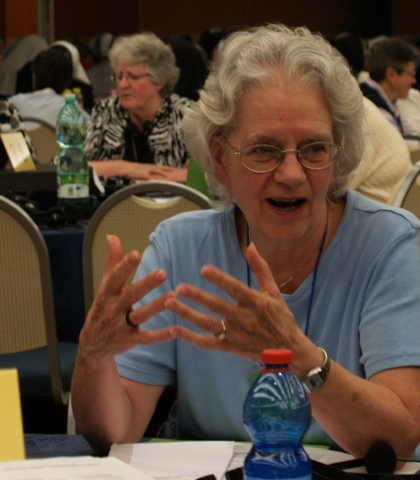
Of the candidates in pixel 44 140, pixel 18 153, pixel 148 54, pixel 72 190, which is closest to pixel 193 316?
pixel 72 190

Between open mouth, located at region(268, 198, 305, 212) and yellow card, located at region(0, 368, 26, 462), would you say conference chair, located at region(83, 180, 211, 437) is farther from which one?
yellow card, located at region(0, 368, 26, 462)

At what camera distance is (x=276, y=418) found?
995 mm

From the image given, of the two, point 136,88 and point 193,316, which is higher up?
point 193,316

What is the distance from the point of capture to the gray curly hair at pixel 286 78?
1.53 metres

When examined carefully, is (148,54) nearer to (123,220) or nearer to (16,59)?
(123,220)

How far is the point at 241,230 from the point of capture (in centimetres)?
173

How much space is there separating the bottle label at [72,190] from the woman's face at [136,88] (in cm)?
169

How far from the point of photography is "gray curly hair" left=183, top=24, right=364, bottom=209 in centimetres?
153

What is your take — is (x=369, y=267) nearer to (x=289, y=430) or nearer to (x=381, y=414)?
(x=381, y=414)

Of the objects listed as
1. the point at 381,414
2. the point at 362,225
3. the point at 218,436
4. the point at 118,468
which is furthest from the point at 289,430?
the point at 362,225

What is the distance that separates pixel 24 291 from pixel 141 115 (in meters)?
2.63

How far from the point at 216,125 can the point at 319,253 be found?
319mm

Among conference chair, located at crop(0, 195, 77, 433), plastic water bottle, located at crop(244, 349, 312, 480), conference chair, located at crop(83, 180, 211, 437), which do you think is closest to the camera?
plastic water bottle, located at crop(244, 349, 312, 480)

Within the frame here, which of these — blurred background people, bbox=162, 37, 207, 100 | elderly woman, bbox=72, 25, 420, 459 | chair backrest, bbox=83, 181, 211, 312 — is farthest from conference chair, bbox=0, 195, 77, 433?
blurred background people, bbox=162, 37, 207, 100
